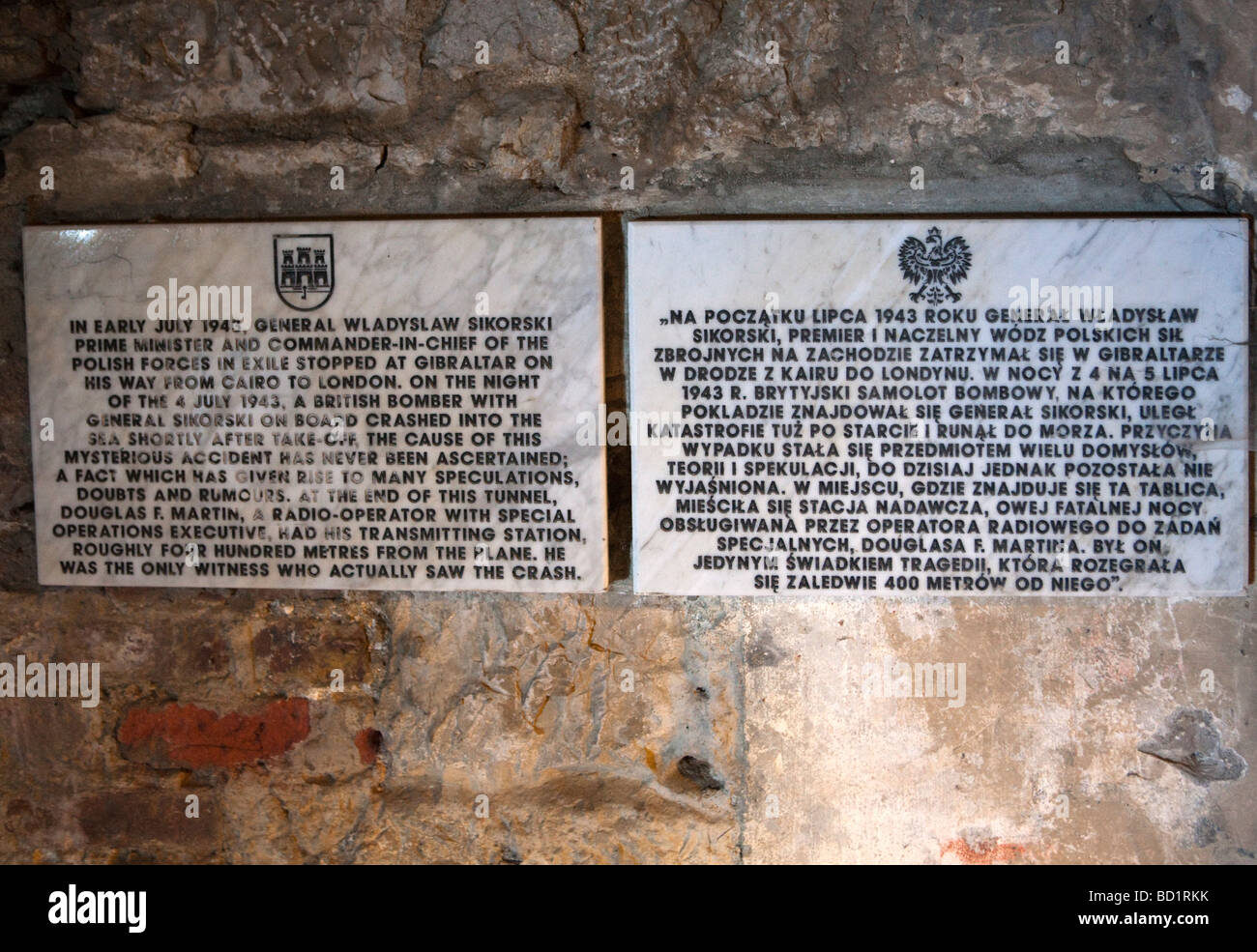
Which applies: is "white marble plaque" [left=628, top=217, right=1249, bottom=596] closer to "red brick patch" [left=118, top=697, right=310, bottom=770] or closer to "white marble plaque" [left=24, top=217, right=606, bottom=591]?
"white marble plaque" [left=24, top=217, right=606, bottom=591]

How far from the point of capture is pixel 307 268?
8.60ft

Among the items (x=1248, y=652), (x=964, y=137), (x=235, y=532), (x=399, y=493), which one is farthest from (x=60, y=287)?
(x=1248, y=652)

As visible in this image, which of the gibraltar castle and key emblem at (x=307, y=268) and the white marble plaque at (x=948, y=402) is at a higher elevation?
the gibraltar castle and key emblem at (x=307, y=268)

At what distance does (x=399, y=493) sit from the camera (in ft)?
8.69

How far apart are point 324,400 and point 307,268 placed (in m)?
0.40

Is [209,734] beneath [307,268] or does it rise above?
beneath

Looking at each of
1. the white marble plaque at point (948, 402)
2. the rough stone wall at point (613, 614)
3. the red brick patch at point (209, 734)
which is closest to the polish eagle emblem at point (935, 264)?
the white marble plaque at point (948, 402)

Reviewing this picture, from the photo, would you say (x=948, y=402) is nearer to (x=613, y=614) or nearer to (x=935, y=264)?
(x=935, y=264)

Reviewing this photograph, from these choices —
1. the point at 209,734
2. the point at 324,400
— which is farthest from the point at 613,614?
the point at 209,734

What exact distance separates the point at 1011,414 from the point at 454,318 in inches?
64.5

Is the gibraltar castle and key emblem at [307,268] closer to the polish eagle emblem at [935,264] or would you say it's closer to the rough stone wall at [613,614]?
the rough stone wall at [613,614]

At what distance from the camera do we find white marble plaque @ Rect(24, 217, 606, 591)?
260cm

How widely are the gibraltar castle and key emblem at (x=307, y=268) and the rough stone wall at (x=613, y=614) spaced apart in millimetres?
137

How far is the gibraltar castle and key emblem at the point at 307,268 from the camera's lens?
2.62m
